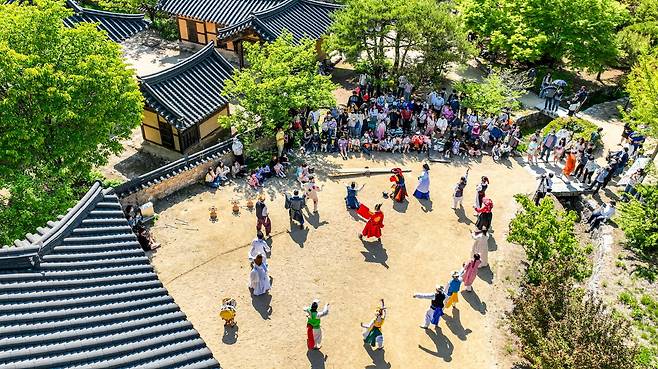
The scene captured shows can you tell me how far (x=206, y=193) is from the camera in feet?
72.6

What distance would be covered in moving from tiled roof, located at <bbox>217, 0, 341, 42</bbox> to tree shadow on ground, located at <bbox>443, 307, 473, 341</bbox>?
18858 mm

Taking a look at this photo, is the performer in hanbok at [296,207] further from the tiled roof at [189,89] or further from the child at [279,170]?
the tiled roof at [189,89]

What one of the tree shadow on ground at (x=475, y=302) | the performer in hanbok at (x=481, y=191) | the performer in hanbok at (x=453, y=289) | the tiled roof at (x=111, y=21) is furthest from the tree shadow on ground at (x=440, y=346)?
the tiled roof at (x=111, y=21)

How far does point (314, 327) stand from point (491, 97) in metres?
16.8

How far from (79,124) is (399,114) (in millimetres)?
14363

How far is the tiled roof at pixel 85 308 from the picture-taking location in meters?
8.73

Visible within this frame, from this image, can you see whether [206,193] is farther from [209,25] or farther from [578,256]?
[209,25]

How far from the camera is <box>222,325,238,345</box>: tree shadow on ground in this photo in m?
16.1

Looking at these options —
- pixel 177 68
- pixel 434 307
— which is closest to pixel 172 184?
pixel 177 68

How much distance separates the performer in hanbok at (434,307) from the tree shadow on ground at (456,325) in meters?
0.62

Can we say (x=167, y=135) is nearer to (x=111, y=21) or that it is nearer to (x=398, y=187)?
(x=111, y=21)

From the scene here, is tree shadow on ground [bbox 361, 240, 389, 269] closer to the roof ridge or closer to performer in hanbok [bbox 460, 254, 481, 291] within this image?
performer in hanbok [bbox 460, 254, 481, 291]

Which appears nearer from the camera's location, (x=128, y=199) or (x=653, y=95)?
(x=128, y=199)

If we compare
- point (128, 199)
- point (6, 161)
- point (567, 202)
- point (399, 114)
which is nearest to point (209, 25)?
point (399, 114)
